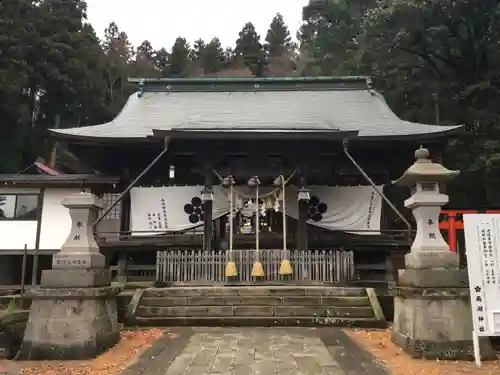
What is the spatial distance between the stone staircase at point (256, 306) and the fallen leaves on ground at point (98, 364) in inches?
81.2

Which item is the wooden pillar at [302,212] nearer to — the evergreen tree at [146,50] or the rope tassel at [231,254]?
the rope tassel at [231,254]

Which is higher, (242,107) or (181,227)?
(242,107)

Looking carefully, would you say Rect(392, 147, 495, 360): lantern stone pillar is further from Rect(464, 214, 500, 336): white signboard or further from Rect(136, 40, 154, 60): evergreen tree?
Rect(136, 40, 154, 60): evergreen tree

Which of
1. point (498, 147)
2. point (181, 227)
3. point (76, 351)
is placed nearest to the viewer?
point (76, 351)

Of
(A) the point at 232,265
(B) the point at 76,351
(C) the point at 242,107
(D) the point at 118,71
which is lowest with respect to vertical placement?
(B) the point at 76,351

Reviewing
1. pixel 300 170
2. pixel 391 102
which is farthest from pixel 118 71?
pixel 300 170

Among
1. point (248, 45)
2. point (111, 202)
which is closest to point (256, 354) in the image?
point (111, 202)

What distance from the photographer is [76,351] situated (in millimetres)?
6660

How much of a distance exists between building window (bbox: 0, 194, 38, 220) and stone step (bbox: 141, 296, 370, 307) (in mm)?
8037

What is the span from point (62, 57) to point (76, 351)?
25674mm

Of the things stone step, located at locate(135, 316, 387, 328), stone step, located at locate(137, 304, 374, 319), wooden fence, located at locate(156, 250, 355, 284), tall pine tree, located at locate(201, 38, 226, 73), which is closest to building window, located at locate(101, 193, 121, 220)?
wooden fence, located at locate(156, 250, 355, 284)

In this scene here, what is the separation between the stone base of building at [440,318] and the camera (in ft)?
21.2

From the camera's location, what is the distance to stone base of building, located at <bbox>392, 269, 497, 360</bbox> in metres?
6.47

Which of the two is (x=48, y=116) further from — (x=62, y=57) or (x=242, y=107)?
(x=242, y=107)
